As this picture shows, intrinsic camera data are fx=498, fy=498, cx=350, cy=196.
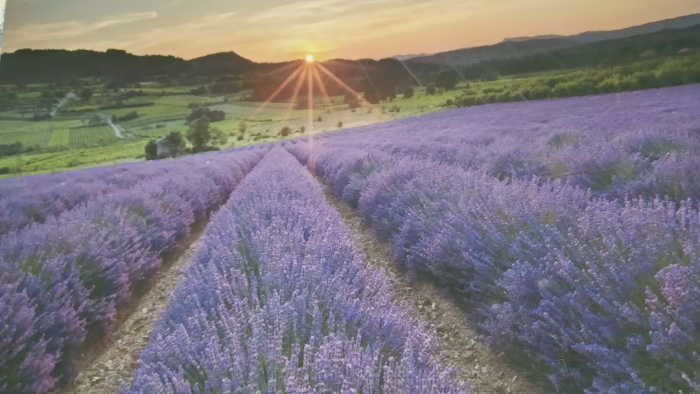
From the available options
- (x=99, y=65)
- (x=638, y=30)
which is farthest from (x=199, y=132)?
(x=638, y=30)

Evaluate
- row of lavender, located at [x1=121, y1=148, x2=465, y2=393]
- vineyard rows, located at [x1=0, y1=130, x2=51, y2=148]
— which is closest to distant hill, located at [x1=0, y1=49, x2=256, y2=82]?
vineyard rows, located at [x1=0, y1=130, x2=51, y2=148]

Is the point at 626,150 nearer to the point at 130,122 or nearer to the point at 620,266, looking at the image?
the point at 620,266

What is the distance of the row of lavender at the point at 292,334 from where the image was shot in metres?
1.04

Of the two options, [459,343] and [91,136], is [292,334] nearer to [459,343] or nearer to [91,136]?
[459,343]

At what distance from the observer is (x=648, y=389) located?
3.89 ft

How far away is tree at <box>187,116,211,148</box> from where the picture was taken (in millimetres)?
4746

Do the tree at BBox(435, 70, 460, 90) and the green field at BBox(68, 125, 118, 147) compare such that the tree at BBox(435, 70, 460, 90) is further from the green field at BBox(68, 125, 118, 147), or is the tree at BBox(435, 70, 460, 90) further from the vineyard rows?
the vineyard rows

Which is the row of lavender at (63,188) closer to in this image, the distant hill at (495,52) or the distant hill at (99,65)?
the distant hill at (99,65)

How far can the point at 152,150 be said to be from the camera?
5070 millimetres

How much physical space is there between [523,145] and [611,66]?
1.11m

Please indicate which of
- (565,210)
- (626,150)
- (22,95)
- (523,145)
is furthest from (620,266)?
(22,95)

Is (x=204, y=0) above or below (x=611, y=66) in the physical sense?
above

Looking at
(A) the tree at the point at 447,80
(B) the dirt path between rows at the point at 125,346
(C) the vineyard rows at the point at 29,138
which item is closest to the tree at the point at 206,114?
(C) the vineyard rows at the point at 29,138

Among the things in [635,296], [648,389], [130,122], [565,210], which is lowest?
[648,389]
